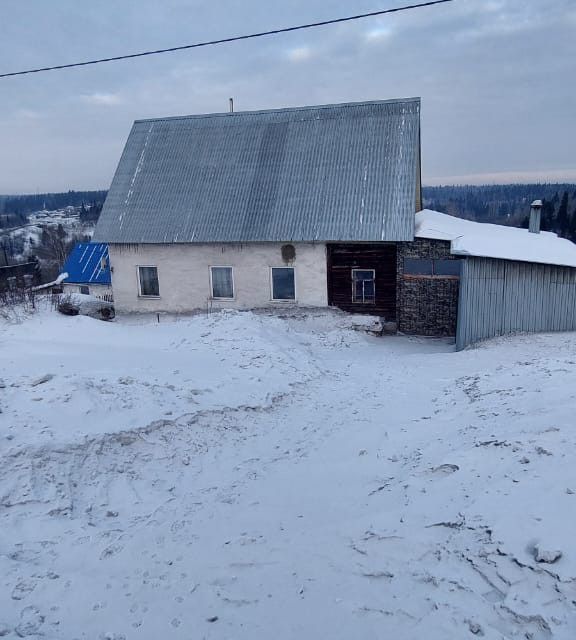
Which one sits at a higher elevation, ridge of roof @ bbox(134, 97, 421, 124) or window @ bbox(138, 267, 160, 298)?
ridge of roof @ bbox(134, 97, 421, 124)

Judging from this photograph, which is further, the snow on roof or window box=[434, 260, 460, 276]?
window box=[434, 260, 460, 276]

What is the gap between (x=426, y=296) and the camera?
1583 cm

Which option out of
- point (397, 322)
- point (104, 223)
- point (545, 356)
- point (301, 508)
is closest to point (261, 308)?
point (397, 322)

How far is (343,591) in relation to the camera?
13.7 feet

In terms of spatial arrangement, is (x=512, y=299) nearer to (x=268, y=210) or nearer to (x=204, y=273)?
(x=268, y=210)

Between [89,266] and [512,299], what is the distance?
993 inches

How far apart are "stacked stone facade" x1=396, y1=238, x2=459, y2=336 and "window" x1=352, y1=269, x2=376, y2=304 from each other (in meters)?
0.83

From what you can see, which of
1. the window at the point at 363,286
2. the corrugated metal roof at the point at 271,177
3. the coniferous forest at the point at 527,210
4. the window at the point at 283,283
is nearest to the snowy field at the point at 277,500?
the window at the point at 363,286

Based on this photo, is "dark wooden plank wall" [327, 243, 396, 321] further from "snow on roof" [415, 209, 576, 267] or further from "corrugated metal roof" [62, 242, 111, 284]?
"corrugated metal roof" [62, 242, 111, 284]

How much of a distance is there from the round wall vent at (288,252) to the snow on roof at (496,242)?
3940mm

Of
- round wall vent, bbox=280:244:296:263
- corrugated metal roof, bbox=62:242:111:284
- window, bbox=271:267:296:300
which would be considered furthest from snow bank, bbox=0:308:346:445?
corrugated metal roof, bbox=62:242:111:284

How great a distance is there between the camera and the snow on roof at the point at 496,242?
13195 millimetres

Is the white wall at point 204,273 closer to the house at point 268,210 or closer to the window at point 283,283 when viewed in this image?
the house at point 268,210

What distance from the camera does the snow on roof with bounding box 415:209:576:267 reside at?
43.3ft
